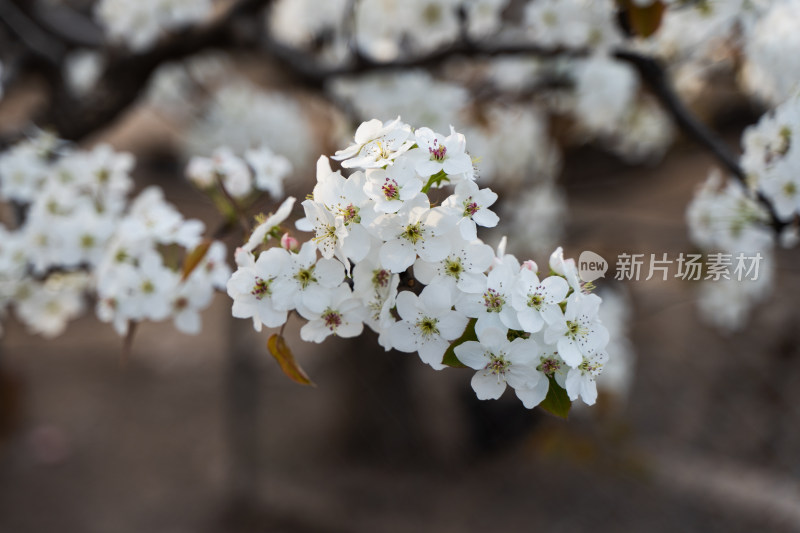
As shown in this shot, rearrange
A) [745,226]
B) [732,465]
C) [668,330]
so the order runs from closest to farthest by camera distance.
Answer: [745,226]
[732,465]
[668,330]

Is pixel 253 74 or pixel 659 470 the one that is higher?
pixel 253 74

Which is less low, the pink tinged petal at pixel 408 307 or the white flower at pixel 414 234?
the white flower at pixel 414 234

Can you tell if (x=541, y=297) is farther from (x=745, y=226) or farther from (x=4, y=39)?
(x=4, y=39)

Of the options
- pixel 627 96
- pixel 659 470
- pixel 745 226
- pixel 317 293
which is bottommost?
pixel 659 470

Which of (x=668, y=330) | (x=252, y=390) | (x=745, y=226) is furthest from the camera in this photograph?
(x=668, y=330)

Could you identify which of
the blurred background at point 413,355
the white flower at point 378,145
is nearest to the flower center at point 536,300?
the white flower at point 378,145

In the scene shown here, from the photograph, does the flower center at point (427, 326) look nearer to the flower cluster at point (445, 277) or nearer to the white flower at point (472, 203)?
the flower cluster at point (445, 277)

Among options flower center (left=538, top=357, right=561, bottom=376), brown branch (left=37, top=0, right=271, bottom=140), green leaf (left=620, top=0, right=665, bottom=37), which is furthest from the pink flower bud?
brown branch (left=37, top=0, right=271, bottom=140)

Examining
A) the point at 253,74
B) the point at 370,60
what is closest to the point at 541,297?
the point at 370,60
